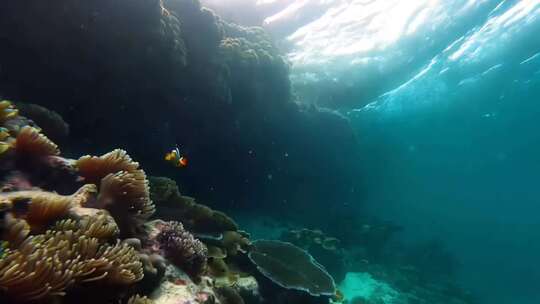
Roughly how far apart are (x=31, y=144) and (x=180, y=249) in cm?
220

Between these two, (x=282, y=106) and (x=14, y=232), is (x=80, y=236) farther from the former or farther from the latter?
(x=282, y=106)

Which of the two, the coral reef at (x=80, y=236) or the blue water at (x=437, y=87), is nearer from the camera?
the coral reef at (x=80, y=236)

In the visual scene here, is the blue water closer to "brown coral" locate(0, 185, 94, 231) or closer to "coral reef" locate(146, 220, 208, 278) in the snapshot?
"coral reef" locate(146, 220, 208, 278)

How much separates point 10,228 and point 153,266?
1.45 metres

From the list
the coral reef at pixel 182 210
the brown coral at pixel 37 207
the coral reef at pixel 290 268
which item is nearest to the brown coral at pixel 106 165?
the brown coral at pixel 37 207

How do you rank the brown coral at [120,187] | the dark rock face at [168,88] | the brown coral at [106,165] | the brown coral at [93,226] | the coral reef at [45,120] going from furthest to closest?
1. the dark rock face at [168,88]
2. the coral reef at [45,120]
3. the brown coral at [106,165]
4. the brown coral at [120,187]
5. the brown coral at [93,226]

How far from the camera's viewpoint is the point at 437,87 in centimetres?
2270

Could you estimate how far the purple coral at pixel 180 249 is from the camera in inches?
173

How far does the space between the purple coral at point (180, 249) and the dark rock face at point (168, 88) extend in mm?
6118

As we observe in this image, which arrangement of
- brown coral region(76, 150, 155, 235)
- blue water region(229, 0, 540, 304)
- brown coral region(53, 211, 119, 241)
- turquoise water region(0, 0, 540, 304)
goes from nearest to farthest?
brown coral region(53, 211, 119, 241), brown coral region(76, 150, 155, 235), turquoise water region(0, 0, 540, 304), blue water region(229, 0, 540, 304)

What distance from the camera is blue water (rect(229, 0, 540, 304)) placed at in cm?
1630

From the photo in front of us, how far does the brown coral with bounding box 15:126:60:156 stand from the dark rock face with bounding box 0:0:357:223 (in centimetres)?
509

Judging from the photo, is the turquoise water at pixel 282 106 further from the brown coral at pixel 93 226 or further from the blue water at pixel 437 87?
the brown coral at pixel 93 226

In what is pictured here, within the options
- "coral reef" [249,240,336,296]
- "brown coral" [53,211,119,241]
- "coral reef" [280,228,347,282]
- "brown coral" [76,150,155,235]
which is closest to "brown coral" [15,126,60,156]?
"brown coral" [76,150,155,235]
